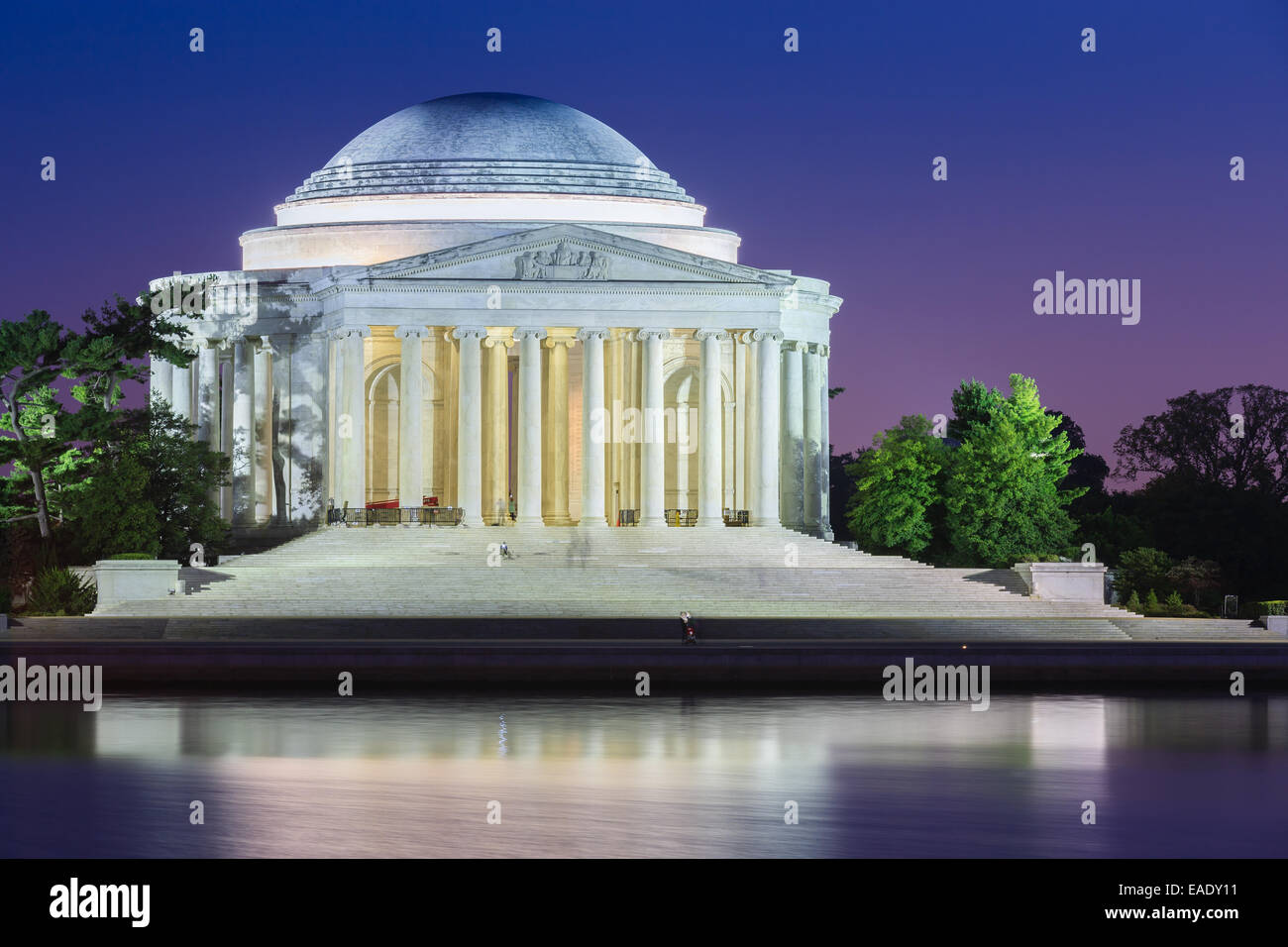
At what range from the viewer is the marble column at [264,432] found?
107 meters

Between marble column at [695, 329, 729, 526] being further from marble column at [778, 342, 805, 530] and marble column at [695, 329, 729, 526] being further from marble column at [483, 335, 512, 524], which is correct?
marble column at [483, 335, 512, 524]

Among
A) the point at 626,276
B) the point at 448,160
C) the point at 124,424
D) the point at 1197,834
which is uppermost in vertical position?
the point at 448,160

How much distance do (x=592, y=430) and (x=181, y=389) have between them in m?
25.1

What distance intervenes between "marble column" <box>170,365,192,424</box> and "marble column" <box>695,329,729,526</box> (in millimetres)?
27539

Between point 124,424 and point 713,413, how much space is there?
26.6 m

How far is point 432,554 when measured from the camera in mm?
89500

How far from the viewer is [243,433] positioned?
10712 centimetres

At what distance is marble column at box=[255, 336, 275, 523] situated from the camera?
4220 inches

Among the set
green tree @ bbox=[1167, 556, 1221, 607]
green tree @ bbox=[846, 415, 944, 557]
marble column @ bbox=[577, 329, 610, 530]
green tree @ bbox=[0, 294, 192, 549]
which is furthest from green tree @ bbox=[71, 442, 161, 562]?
green tree @ bbox=[1167, 556, 1221, 607]

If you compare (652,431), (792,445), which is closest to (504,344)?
(652,431)

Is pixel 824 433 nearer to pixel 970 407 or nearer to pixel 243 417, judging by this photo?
pixel 970 407
